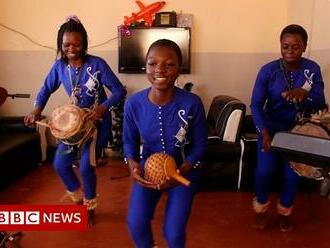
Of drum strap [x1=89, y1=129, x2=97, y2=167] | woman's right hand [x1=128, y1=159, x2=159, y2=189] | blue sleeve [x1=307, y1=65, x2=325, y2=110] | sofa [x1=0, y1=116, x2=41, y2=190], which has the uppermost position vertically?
blue sleeve [x1=307, y1=65, x2=325, y2=110]

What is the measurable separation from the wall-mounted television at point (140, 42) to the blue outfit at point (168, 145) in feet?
10.0

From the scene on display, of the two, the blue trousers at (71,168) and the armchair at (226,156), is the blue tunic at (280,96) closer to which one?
the armchair at (226,156)

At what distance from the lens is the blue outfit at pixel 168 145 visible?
1878mm

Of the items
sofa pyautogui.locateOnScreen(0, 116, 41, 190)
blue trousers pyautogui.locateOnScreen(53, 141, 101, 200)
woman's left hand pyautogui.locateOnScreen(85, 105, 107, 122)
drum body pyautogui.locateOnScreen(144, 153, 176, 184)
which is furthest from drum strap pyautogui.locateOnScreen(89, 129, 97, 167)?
sofa pyautogui.locateOnScreen(0, 116, 41, 190)

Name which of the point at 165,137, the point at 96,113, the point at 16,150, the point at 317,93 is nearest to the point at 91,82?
the point at 96,113

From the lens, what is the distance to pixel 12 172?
12.8 ft

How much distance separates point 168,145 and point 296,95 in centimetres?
94

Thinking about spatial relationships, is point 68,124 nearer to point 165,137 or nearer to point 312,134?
point 165,137

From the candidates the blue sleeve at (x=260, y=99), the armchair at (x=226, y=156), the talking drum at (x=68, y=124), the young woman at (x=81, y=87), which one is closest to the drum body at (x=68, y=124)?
the talking drum at (x=68, y=124)

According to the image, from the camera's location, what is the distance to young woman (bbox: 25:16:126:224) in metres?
2.60

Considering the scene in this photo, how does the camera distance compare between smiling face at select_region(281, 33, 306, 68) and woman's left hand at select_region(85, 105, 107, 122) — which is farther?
woman's left hand at select_region(85, 105, 107, 122)

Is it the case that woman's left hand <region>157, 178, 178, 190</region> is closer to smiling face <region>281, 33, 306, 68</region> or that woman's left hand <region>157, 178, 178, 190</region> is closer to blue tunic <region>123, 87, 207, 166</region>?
blue tunic <region>123, 87, 207, 166</region>

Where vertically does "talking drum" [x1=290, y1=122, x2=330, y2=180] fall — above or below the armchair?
above

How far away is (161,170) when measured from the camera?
1.81 m
